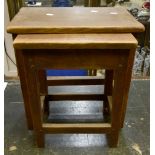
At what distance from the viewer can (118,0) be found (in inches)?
68.0

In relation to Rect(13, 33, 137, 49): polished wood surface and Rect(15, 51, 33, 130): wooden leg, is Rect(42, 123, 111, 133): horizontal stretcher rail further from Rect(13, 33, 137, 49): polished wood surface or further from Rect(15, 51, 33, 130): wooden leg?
Rect(13, 33, 137, 49): polished wood surface

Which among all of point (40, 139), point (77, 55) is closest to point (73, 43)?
point (77, 55)

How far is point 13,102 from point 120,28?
90 cm

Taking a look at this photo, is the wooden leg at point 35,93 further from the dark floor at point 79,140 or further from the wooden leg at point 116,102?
the wooden leg at point 116,102

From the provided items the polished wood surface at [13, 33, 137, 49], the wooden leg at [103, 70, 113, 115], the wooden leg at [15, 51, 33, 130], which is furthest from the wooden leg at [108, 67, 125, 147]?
the wooden leg at [15, 51, 33, 130]

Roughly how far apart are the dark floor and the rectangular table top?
0.60 m

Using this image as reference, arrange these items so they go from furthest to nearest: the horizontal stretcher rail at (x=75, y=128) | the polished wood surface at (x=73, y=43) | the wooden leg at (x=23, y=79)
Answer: the horizontal stretcher rail at (x=75, y=128) → the wooden leg at (x=23, y=79) → the polished wood surface at (x=73, y=43)

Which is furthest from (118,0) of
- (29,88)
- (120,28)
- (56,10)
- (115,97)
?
(29,88)

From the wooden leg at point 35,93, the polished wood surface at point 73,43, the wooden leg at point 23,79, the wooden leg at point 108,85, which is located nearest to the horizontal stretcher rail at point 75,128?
the wooden leg at point 35,93

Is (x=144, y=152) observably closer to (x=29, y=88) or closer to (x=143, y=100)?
(x=143, y=100)

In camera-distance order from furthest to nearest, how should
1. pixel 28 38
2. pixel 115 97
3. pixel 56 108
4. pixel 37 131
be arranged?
1. pixel 56 108
2. pixel 37 131
3. pixel 115 97
4. pixel 28 38

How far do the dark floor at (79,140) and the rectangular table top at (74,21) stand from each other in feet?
1.96

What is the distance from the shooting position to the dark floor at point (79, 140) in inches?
44.6

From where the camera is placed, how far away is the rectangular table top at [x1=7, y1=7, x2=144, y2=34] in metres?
0.90
